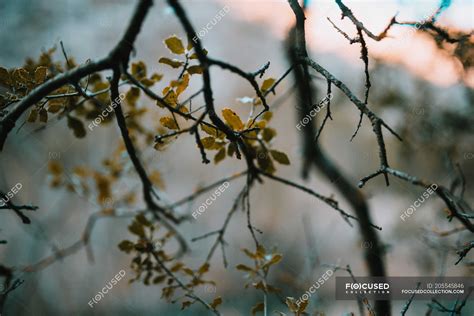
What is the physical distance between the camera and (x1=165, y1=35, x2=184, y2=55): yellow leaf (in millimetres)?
960

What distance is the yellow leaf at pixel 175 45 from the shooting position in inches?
37.8

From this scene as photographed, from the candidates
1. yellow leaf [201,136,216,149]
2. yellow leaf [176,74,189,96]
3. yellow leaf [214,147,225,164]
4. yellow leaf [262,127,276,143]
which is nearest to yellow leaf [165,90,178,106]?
yellow leaf [176,74,189,96]

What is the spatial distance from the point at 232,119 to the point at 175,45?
0.25m

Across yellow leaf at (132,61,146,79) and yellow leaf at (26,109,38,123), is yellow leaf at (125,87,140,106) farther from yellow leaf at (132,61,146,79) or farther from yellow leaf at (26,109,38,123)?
yellow leaf at (26,109,38,123)

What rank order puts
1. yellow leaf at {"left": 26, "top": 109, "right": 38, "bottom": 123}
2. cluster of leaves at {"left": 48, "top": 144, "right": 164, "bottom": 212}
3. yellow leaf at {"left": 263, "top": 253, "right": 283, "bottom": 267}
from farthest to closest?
cluster of leaves at {"left": 48, "top": 144, "right": 164, "bottom": 212}, yellow leaf at {"left": 263, "top": 253, "right": 283, "bottom": 267}, yellow leaf at {"left": 26, "top": 109, "right": 38, "bottom": 123}

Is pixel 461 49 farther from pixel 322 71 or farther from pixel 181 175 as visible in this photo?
pixel 181 175

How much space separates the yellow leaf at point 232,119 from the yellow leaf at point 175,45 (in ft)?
0.65

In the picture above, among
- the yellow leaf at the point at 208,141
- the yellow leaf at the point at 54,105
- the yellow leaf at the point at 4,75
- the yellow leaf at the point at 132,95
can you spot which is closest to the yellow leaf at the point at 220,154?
the yellow leaf at the point at 208,141

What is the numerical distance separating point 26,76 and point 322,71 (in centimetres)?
80

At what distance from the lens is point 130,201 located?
2.03 metres

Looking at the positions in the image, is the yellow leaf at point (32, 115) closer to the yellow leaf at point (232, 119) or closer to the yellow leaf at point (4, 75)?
the yellow leaf at point (4, 75)

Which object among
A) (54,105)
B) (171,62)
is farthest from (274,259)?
(54,105)

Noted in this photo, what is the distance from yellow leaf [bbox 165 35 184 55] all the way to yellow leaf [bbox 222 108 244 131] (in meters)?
0.20

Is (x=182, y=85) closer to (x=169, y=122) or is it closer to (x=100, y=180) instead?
(x=169, y=122)
